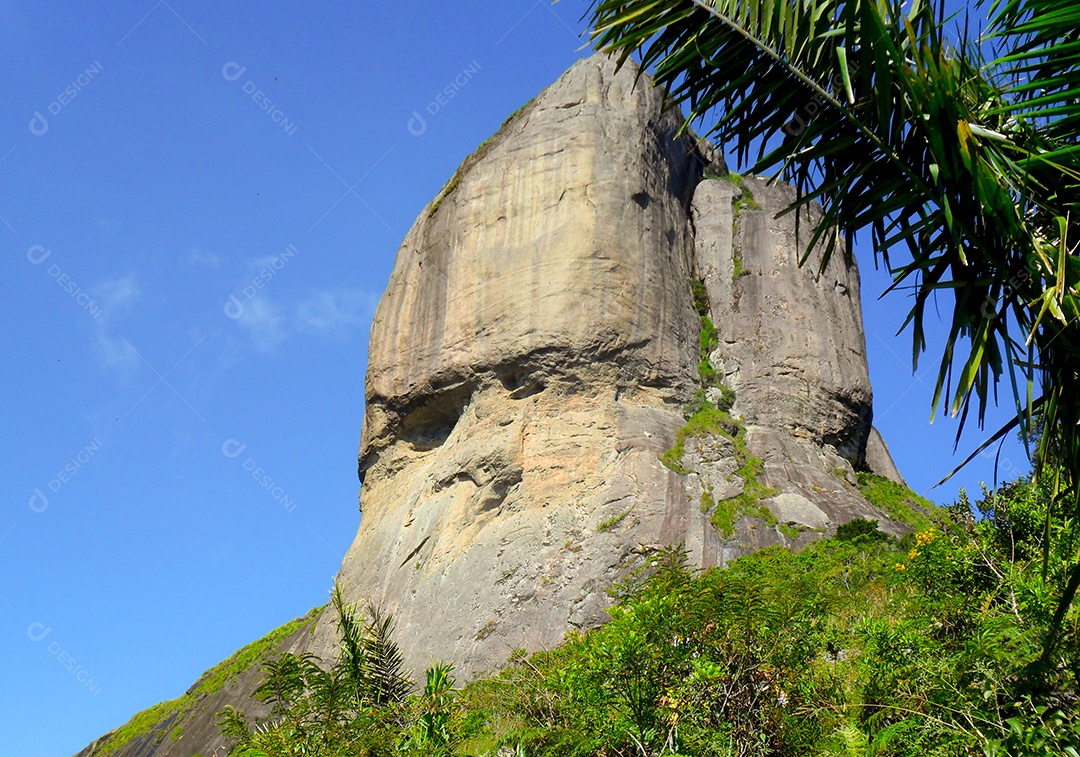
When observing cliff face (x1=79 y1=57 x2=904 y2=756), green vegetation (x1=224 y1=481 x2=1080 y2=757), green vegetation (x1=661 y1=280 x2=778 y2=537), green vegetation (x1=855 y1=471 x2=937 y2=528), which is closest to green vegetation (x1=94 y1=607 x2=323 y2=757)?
cliff face (x1=79 y1=57 x2=904 y2=756)

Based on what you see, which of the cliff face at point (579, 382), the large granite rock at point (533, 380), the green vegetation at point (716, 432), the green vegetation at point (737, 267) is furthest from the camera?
the green vegetation at point (737, 267)

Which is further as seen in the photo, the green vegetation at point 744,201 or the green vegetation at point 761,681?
the green vegetation at point 744,201

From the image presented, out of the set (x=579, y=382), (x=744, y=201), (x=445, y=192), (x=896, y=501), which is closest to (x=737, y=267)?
(x=744, y=201)

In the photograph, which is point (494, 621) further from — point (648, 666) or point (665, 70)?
point (665, 70)

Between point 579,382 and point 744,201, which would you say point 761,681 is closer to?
point 579,382

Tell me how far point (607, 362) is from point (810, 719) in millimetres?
18203

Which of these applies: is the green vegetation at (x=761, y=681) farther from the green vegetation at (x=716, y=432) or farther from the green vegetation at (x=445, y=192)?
the green vegetation at (x=445, y=192)

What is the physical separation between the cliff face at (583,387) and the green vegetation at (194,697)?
141 cm

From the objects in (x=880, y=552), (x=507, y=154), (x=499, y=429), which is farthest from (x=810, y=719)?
(x=507, y=154)

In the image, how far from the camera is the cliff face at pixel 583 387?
22.8m

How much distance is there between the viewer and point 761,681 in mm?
8414

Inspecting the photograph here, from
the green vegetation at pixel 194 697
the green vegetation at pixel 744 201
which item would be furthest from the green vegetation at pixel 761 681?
the green vegetation at pixel 744 201

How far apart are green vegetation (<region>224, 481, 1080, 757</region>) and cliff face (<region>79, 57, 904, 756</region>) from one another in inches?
461

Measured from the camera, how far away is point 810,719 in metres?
8.13
